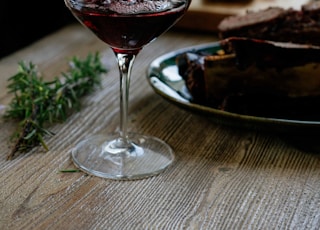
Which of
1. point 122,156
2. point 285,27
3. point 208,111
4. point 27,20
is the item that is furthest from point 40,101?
point 27,20

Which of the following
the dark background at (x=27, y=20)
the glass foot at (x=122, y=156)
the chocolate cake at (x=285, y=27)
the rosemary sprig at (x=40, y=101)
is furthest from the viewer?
the dark background at (x=27, y=20)

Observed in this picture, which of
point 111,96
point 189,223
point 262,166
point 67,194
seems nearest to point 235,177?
point 262,166

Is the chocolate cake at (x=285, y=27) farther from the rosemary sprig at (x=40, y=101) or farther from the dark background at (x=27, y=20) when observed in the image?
the dark background at (x=27, y=20)

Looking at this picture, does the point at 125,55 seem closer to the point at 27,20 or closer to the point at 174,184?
the point at 174,184

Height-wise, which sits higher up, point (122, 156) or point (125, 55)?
point (125, 55)

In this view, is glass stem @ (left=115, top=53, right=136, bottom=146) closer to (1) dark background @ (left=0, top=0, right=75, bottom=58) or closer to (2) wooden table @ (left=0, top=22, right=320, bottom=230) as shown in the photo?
(2) wooden table @ (left=0, top=22, right=320, bottom=230)

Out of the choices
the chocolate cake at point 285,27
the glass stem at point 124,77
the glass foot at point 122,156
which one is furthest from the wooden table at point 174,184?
the chocolate cake at point 285,27
